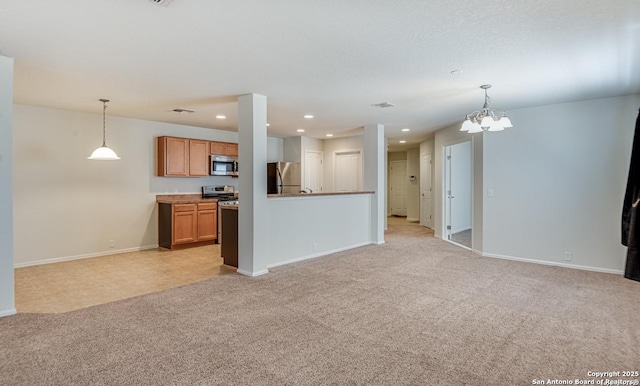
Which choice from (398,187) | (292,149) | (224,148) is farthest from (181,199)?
(398,187)

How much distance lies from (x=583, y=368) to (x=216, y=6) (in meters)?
3.52

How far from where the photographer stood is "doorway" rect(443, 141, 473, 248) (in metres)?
7.40

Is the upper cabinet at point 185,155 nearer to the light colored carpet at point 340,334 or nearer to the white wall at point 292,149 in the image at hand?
the white wall at point 292,149

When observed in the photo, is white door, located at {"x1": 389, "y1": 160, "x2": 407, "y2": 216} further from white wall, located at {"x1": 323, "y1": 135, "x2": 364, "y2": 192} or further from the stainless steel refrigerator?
the stainless steel refrigerator

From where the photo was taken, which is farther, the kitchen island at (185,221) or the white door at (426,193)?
the white door at (426,193)

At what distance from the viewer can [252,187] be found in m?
4.50

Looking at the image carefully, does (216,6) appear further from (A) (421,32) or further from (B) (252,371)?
(B) (252,371)

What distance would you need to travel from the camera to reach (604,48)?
292 centimetres

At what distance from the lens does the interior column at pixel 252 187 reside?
4.50 meters

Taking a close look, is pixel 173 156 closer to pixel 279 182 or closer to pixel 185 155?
pixel 185 155

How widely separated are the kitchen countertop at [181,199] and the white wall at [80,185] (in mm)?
110

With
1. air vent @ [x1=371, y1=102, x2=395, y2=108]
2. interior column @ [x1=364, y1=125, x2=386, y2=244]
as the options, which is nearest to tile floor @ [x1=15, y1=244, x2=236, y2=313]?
interior column @ [x1=364, y1=125, x2=386, y2=244]

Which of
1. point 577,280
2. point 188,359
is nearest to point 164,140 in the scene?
point 188,359

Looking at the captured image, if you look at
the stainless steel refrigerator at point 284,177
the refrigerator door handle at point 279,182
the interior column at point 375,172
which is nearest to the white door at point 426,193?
the interior column at point 375,172
